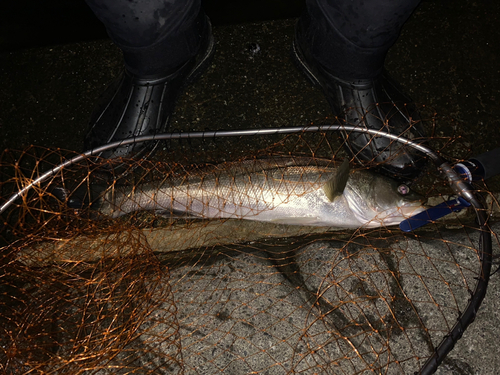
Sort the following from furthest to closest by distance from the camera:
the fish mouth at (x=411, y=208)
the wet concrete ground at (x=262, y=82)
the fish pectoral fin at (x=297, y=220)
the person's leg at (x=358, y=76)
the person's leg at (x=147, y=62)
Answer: the wet concrete ground at (x=262, y=82) < the fish pectoral fin at (x=297, y=220) < the fish mouth at (x=411, y=208) < the person's leg at (x=358, y=76) < the person's leg at (x=147, y=62)

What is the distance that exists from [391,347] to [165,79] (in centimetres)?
257

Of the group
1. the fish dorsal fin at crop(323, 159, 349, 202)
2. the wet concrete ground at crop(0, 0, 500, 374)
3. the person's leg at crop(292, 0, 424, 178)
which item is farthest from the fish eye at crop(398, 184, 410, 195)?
the wet concrete ground at crop(0, 0, 500, 374)

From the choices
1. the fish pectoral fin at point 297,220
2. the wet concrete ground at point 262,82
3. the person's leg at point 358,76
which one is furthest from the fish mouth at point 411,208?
the wet concrete ground at point 262,82

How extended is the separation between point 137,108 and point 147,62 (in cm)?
41

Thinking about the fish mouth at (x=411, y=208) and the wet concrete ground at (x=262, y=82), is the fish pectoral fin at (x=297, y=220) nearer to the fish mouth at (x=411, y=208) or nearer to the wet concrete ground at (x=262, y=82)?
the fish mouth at (x=411, y=208)

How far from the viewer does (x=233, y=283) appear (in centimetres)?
236

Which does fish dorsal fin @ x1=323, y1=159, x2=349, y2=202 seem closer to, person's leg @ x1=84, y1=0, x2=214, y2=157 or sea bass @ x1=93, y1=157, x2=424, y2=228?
sea bass @ x1=93, y1=157, x2=424, y2=228

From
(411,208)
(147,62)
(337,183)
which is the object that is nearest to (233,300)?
(337,183)

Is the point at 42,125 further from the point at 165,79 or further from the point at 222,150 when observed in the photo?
the point at 222,150

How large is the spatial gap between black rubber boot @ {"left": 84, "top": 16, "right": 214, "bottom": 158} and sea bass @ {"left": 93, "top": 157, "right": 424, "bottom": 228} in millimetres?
405

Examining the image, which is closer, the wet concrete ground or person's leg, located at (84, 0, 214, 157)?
person's leg, located at (84, 0, 214, 157)

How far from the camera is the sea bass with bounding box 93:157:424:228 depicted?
2555 millimetres

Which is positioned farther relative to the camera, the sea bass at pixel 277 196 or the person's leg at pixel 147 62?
the sea bass at pixel 277 196

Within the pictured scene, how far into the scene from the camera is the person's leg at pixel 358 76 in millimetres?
2176
